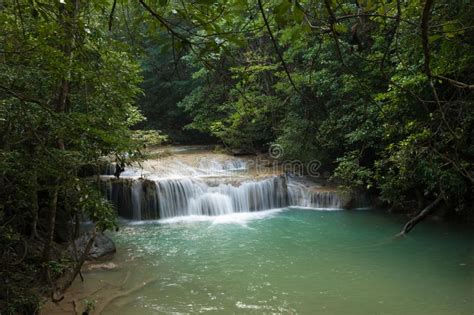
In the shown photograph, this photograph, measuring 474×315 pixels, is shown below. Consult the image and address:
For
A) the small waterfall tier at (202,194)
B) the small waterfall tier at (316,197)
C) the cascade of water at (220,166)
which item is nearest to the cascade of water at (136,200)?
the small waterfall tier at (202,194)

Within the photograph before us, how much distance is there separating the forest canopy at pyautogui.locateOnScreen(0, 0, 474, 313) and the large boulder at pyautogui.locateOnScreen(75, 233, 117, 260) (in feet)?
1.96

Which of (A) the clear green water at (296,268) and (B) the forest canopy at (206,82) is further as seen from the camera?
(A) the clear green water at (296,268)

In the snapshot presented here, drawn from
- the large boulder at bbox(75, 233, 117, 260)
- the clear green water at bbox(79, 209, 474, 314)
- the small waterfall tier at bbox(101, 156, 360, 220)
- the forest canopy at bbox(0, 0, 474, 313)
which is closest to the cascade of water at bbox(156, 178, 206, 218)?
the small waterfall tier at bbox(101, 156, 360, 220)

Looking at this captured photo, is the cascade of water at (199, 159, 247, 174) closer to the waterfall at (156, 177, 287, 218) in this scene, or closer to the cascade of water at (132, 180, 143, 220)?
the waterfall at (156, 177, 287, 218)

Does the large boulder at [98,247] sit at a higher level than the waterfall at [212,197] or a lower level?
lower

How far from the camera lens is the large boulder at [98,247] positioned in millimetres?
7340

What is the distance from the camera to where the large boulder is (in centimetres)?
734

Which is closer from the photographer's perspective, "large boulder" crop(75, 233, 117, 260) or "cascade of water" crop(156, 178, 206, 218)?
"large boulder" crop(75, 233, 117, 260)

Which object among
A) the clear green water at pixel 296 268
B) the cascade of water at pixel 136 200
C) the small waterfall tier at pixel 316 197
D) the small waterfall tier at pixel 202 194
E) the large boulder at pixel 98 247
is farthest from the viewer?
the small waterfall tier at pixel 316 197

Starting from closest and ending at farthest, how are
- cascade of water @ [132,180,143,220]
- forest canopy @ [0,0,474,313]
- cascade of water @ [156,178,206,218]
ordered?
forest canopy @ [0,0,474,313] < cascade of water @ [132,180,143,220] < cascade of water @ [156,178,206,218]

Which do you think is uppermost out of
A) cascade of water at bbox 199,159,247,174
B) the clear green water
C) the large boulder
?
cascade of water at bbox 199,159,247,174

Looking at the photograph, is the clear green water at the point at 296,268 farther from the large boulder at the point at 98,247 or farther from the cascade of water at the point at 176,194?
the cascade of water at the point at 176,194

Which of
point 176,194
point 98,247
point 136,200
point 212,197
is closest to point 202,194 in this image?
point 212,197

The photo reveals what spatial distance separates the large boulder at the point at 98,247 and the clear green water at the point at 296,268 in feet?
0.87
